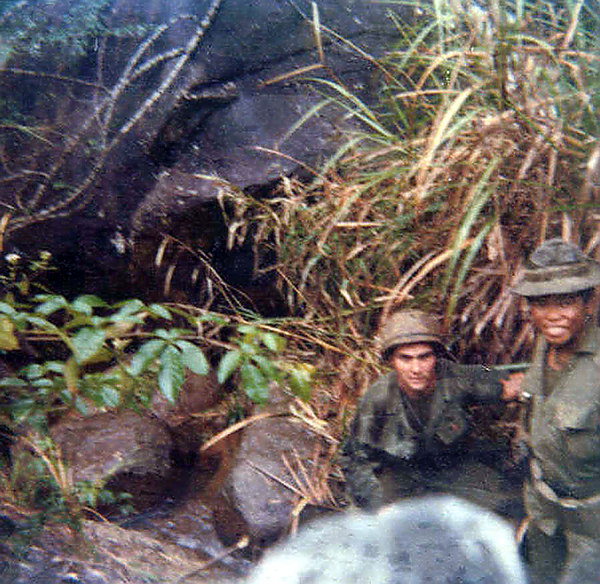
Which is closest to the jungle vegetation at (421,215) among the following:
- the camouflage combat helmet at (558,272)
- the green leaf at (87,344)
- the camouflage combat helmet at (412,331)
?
the green leaf at (87,344)

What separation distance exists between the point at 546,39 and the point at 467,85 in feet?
1.32

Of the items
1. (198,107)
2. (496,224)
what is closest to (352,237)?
(496,224)

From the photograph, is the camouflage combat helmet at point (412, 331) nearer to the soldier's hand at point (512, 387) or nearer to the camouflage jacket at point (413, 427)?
the camouflage jacket at point (413, 427)

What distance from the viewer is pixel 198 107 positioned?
334 centimetres

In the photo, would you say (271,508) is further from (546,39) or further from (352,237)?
(546,39)

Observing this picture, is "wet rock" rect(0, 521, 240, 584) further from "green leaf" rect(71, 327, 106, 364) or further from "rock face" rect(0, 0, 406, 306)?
"rock face" rect(0, 0, 406, 306)

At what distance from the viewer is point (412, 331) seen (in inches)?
87.4

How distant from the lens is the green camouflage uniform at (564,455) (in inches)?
72.5

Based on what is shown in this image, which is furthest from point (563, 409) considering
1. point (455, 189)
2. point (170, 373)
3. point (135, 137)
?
point (135, 137)

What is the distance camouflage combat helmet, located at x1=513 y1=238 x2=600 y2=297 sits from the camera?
188 cm

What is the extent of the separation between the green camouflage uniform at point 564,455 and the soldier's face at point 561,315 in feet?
0.14

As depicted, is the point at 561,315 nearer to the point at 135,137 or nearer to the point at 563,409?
the point at 563,409

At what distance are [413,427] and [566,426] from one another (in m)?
0.57

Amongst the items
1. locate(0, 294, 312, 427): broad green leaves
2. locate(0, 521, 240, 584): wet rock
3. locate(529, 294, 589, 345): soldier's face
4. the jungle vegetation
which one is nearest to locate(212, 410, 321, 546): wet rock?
the jungle vegetation
